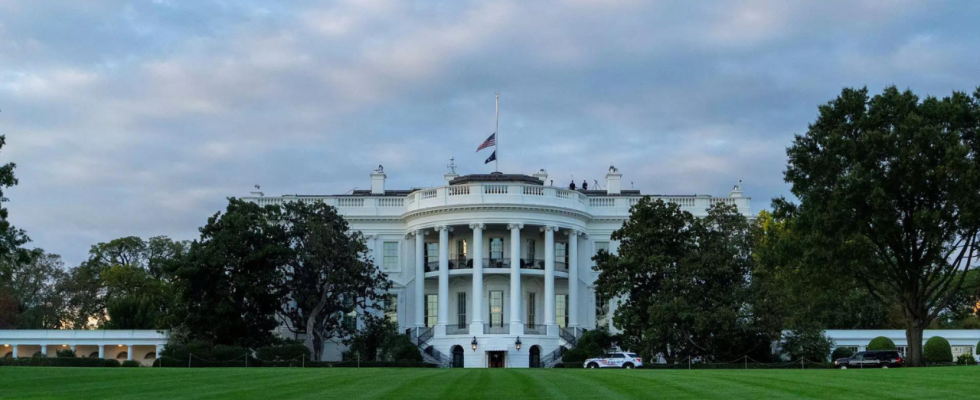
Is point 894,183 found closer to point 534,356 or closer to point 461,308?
point 534,356

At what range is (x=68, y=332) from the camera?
6625cm

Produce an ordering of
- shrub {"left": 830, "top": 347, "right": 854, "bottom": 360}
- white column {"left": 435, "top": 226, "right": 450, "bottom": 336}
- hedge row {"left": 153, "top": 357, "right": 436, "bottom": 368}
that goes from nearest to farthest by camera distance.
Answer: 1. hedge row {"left": 153, "top": 357, "right": 436, "bottom": 368}
2. shrub {"left": 830, "top": 347, "right": 854, "bottom": 360}
3. white column {"left": 435, "top": 226, "right": 450, "bottom": 336}

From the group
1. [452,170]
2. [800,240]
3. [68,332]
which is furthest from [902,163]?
[68,332]

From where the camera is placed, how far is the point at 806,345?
50688mm

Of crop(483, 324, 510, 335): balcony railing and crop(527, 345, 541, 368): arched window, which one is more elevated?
crop(483, 324, 510, 335): balcony railing

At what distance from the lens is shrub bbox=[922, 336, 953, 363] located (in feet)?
179

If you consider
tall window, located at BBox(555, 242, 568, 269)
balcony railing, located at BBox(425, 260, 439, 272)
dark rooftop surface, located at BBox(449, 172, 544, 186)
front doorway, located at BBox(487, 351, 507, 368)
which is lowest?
front doorway, located at BBox(487, 351, 507, 368)

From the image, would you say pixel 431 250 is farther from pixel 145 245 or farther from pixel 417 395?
pixel 417 395

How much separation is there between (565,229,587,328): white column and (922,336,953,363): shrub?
19.5 m

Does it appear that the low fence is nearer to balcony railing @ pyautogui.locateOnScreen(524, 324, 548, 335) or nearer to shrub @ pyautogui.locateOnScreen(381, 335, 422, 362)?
shrub @ pyautogui.locateOnScreen(381, 335, 422, 362)

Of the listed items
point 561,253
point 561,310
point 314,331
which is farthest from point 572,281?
point 314,331

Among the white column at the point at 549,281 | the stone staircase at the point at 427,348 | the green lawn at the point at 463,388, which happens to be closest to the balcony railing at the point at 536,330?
the white column at the point at 549,281

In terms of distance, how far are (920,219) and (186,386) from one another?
27289 millimetres

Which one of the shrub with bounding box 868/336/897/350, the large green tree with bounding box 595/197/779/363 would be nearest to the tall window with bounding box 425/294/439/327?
the large green tree with bounding box 595/197/779/363
